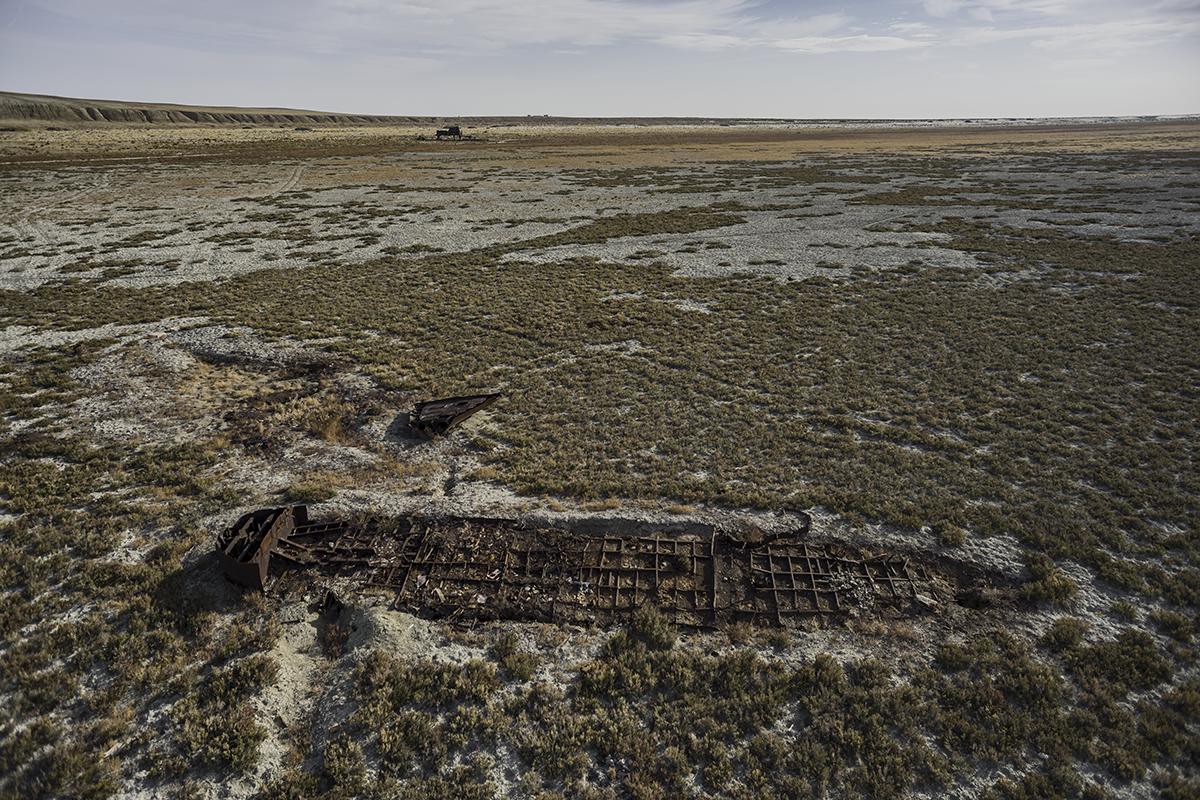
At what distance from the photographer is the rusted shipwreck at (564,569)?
8.24m

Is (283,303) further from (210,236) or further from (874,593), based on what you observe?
(874,593)

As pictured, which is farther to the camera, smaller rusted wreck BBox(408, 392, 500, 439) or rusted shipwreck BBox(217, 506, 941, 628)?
smaller rusted wreck BBox(408, 392, 500, 439)

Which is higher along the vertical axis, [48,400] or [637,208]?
[637,208]

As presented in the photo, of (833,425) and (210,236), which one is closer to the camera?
(833,425)

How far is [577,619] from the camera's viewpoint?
26.5 ft

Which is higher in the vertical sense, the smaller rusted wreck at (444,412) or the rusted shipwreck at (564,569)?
the smaller rusted wreck at (444,412)

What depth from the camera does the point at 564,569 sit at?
891 cm

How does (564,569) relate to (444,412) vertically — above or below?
below

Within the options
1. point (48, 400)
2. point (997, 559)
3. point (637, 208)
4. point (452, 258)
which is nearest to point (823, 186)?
point (637, 208)

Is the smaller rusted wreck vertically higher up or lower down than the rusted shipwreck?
Result: higher up

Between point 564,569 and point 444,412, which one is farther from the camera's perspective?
point 444,412

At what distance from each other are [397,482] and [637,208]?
35733mm

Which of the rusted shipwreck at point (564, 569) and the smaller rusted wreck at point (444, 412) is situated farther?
the smaller rusted wreck at point (444, 412)

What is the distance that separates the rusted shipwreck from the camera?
8.24 metres
